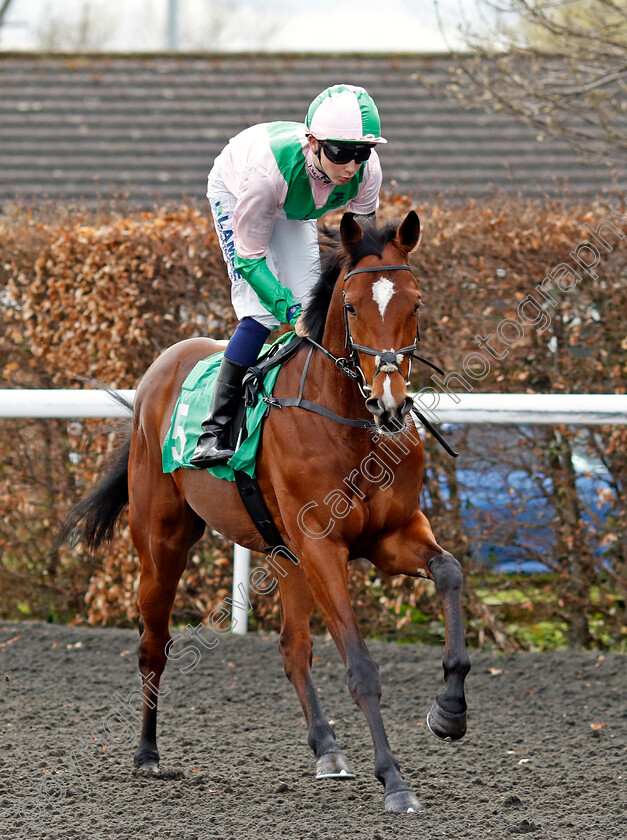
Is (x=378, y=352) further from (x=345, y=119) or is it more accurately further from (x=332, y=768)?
(x=332, y=768)

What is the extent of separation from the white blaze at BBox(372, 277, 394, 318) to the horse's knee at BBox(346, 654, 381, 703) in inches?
42.8

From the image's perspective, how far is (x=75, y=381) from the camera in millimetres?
6195

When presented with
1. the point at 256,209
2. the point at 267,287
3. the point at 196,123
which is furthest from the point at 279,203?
the point at 196,123

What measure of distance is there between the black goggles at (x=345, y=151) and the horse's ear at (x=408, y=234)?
12.9 inches

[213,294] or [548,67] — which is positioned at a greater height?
[548,67]

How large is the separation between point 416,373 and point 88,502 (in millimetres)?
2035

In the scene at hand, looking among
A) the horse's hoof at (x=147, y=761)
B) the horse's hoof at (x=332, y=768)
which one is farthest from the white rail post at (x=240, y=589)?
the horse's hoof at (x=332, y=768)

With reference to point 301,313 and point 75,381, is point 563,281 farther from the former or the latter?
point 75,381

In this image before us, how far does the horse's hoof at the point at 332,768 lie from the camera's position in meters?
3.70

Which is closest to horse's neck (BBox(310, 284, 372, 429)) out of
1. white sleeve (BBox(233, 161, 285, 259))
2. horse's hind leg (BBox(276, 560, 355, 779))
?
white sleeve (BBox(233, 161, 285, 259))

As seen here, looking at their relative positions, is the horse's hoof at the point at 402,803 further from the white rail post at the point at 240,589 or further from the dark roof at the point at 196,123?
the dark roof at the point at 196,123

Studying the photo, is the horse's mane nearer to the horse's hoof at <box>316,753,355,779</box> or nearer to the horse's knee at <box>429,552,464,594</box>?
the horse's knee at <box>429,552,464,594</box>

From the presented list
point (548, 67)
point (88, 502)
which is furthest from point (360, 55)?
point (88, 502)

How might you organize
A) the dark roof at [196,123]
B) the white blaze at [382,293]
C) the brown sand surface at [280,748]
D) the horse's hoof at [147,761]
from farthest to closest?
the dark roof at [196,123] < the horse's hoof at [147,761] < the brown sand surface at [280,748] < the white blaze at [382,293]
